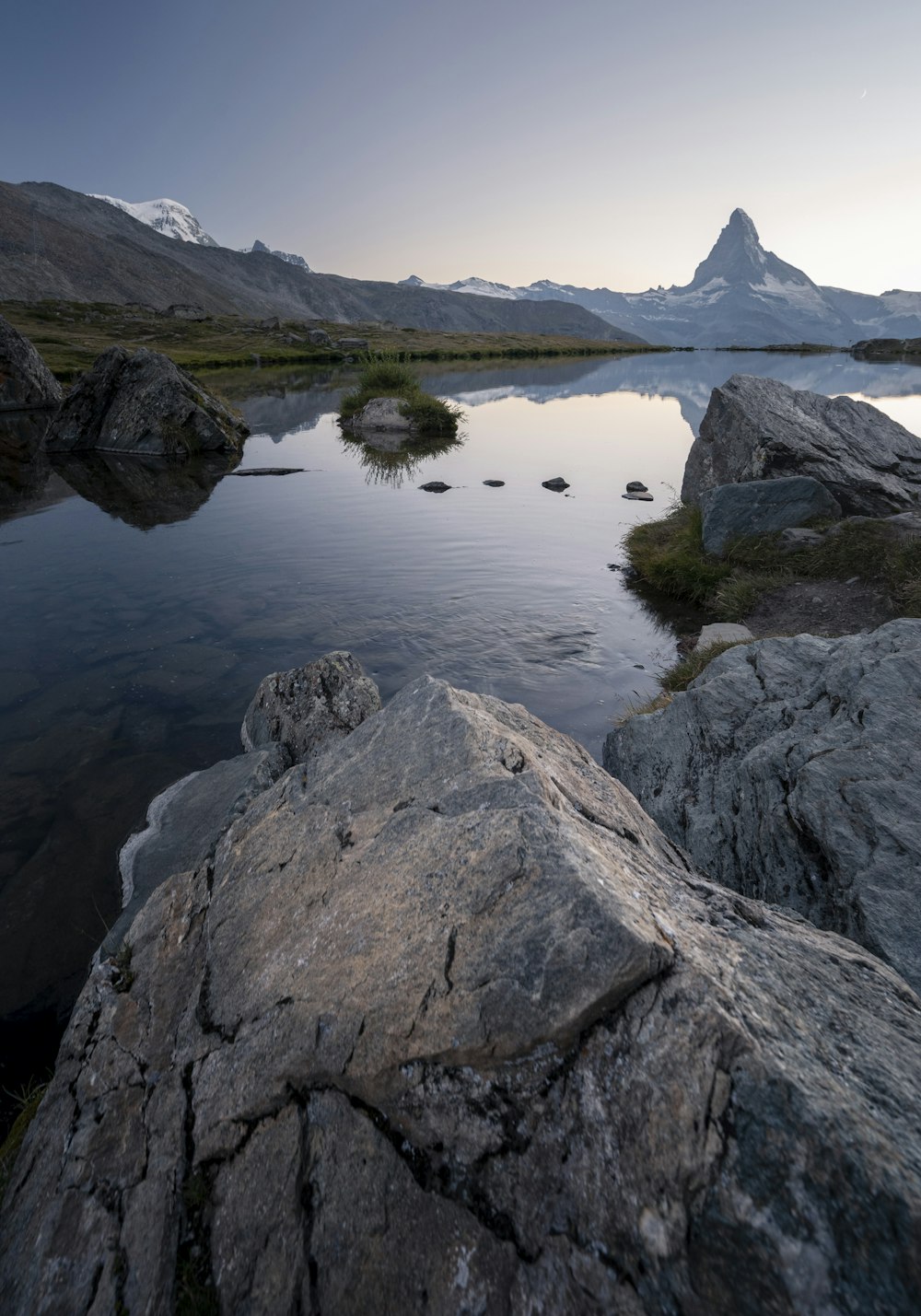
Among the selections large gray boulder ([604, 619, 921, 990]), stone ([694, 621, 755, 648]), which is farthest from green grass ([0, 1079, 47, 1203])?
stone ([694, 621, 755, 648])

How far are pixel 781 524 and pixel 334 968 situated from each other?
55.6ft

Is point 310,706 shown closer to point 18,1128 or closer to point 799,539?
point 18,1128

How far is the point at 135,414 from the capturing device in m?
33.3

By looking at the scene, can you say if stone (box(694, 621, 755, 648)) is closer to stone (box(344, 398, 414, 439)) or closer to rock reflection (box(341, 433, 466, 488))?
rock reflection (box(341, 433, 466, 488))

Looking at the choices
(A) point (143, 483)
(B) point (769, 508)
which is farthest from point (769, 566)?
(A) point (143, 483)

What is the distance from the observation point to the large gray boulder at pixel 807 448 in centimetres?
1747

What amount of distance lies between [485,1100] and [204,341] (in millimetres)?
129589

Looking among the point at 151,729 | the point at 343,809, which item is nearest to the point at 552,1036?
the point at 343,809

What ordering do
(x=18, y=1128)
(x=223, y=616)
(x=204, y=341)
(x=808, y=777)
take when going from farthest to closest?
(x=204, y=341)
(x=223, y=616)
(x=808, y=777)
(x=18, y=1128)

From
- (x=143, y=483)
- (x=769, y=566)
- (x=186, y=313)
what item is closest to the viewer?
(x=769, y=566)

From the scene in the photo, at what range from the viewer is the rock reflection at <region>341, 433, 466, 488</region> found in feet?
94.7

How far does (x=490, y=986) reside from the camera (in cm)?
302

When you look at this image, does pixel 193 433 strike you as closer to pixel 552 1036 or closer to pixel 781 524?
pixel 781 524

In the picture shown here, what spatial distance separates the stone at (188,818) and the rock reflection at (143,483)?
52.0ft
